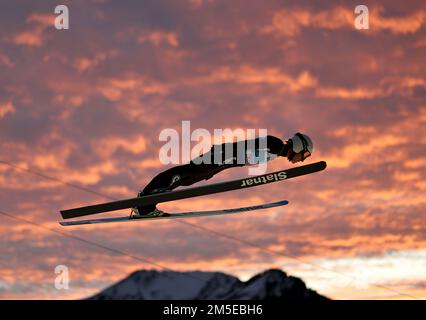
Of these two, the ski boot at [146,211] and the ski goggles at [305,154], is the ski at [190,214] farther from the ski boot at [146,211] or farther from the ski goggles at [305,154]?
the ski goggles at [305,154]

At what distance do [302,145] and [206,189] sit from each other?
3.17 metres

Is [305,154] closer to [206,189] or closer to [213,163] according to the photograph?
[213,163]

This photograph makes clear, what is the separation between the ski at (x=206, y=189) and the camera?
19141 mm

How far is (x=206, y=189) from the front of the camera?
752 inches

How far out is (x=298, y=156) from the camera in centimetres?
1945

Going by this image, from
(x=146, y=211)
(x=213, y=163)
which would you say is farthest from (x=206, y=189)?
(x=146, y=211)

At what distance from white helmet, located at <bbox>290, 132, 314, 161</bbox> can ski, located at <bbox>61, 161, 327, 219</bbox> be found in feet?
1.62

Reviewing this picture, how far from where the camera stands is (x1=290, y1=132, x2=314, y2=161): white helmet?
63.6 feet

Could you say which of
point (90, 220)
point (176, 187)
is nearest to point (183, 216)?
point (176, 187)

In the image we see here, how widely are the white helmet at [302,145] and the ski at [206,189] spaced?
493 millimetres

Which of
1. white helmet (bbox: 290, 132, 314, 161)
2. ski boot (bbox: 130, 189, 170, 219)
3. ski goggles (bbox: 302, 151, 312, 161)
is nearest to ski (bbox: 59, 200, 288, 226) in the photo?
ski boot (bbox: 130, 189, 170, 219)

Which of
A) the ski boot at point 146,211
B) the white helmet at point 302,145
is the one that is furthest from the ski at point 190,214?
the white helmet at point 302,145
